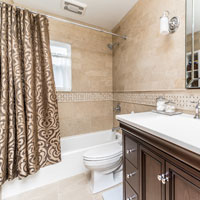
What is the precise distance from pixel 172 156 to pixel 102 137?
1.68 m

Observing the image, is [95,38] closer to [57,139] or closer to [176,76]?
[176,76]

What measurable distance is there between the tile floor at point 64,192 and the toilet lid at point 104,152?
0.42 metres

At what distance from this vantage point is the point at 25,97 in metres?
1.25

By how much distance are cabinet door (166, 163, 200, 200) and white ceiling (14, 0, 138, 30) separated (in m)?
1.96

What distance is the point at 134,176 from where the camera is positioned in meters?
0.81

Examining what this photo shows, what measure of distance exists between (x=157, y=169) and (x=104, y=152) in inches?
31.9

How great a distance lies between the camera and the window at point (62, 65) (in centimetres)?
185

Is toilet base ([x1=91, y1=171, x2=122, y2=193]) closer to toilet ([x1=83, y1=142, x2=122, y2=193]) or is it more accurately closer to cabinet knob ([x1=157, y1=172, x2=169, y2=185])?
toilet ([x1=83, y1=142, x2=122, y2=193])

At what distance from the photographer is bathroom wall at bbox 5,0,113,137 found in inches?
74.7

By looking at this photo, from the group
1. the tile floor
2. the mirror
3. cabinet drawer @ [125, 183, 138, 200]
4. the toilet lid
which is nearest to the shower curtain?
the tile floor

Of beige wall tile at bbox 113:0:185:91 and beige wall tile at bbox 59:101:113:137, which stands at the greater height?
beige wall tile at bbox 113:0:185:91

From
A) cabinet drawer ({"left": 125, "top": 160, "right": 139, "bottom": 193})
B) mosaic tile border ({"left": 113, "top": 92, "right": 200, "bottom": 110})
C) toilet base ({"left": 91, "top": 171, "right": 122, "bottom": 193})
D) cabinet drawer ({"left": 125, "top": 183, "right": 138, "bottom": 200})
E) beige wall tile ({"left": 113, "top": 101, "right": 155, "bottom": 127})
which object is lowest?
toilet base ({"left": 91, "top": 171, "right": 122, "bottom": 193})

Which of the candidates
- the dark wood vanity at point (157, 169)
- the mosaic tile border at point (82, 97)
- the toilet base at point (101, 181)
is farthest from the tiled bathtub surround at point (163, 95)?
the toilet base at point (101, 181)

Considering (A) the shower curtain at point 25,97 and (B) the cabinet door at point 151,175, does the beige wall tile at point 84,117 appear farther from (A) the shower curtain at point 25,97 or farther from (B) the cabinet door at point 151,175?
(B) the cabinet door at point 151,175
